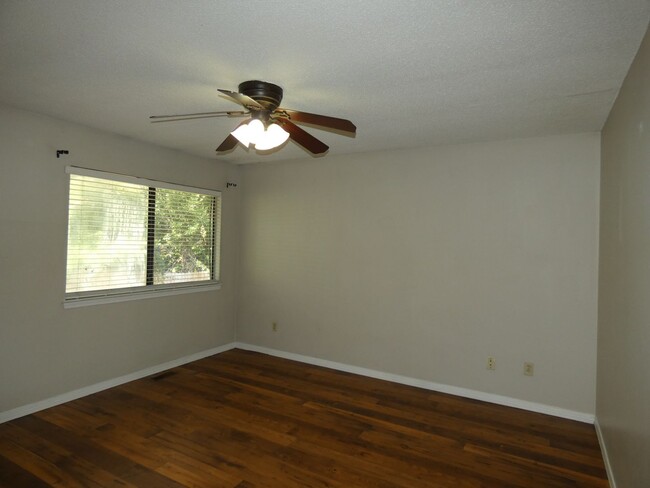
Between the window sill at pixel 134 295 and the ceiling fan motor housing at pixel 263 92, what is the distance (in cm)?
243

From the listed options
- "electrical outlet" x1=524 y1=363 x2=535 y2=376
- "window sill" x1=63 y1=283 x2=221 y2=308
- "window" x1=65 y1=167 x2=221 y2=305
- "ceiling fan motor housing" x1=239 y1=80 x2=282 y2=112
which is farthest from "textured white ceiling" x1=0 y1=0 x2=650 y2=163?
"electrical outlet" x1=524 y1=363 x2=535 y2=376

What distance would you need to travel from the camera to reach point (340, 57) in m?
2.02

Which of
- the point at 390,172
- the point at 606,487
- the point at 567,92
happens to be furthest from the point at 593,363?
the point at 390,172

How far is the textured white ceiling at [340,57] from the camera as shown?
1.62 metres

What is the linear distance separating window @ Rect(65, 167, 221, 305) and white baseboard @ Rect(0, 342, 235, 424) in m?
0.77

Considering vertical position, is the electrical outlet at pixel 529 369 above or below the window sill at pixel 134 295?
below

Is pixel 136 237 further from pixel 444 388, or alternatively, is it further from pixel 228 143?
pixel 444 388

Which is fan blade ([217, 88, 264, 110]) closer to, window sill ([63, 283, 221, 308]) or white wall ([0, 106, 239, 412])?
white wall ([0, 106, 239, 412])

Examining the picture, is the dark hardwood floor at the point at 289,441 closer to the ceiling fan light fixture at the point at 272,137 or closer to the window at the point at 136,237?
the window at the point at 136,237

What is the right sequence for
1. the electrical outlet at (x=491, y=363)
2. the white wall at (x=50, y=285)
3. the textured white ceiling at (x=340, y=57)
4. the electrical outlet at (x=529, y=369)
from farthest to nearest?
the electrical outlet at (x=491, y=363), the electrical outlet at (x=529, y=369), the white wall at (x=50, y=285), the textured white ceiling at (x=340, y=57)

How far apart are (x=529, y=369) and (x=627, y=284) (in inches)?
62.2

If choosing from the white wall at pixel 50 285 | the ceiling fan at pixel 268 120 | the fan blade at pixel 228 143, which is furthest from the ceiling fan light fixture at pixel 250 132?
the white wall at pixel 50 285

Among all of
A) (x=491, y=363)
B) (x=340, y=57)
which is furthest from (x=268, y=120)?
(x=491, y=363)

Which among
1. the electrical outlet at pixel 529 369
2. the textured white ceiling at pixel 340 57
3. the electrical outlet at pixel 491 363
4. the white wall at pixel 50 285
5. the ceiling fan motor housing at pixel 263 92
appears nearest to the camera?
the textured white ceiling at pixel 340 57
